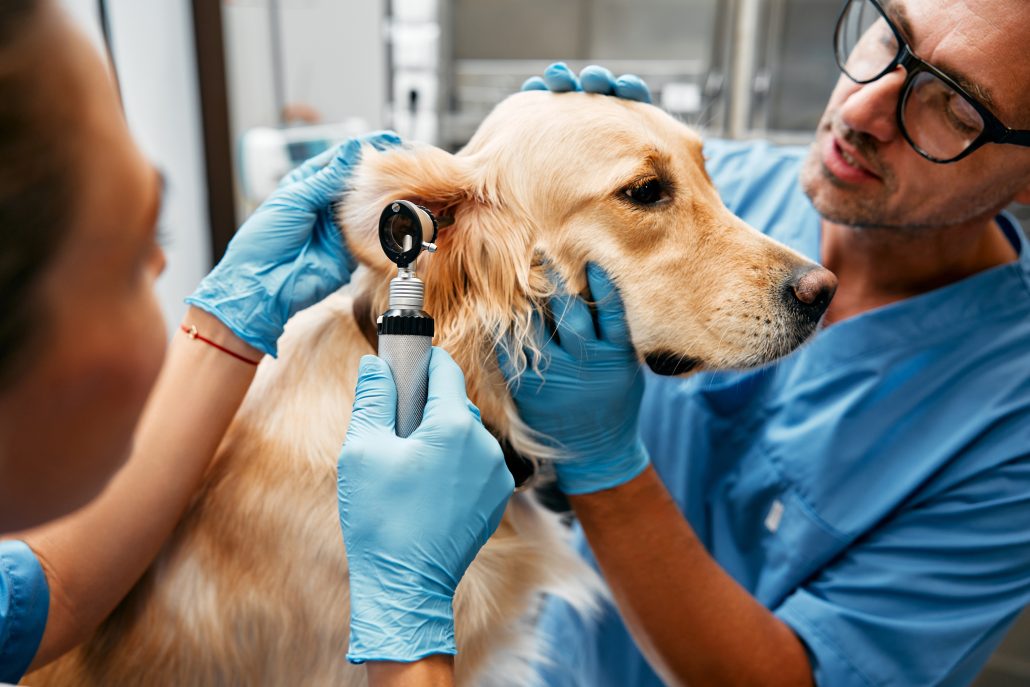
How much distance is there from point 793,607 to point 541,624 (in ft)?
1.21

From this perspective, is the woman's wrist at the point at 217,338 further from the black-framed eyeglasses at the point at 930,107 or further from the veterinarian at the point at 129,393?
the black-framed eyeglasses at the point at 930,107

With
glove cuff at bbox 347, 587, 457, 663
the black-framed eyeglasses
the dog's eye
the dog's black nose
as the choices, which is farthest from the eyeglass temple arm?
glove cuff at bbox 347, 587, 457, 663

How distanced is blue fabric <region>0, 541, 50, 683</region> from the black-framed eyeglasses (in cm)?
103

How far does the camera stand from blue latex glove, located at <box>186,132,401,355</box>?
718mm

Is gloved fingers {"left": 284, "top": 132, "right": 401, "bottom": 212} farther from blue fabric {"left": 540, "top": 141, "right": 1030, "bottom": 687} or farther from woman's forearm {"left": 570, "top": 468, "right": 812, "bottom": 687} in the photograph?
blue fabric {"left": 540, "top": 141, "right": 1030, "bottom": 687}

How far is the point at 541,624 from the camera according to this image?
1073mm

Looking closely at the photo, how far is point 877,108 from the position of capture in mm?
878

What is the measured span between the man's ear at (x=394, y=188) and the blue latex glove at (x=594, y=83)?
14 centimetres

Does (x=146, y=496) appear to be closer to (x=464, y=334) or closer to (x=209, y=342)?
(x=209, y=342)

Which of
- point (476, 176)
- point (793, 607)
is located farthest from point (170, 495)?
point (793, 607)

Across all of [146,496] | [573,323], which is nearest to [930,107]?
[573,323]

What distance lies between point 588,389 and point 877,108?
0.51 meters

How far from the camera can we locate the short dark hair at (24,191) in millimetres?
317

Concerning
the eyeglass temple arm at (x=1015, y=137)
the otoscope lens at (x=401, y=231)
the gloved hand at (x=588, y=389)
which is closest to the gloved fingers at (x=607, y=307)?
the gloved hand at (x=588, y=389)
